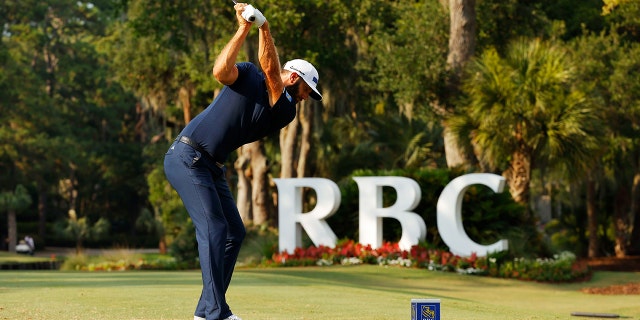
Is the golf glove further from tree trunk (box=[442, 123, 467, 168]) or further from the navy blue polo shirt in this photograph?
tree trunk (box=[442, 123, 467, 168])

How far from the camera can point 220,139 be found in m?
8.03

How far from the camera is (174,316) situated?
405 inches

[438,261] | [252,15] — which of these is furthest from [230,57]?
[438,261]

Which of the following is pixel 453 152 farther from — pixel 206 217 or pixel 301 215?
pixel 206 217

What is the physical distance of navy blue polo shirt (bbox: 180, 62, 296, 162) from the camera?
315 inches

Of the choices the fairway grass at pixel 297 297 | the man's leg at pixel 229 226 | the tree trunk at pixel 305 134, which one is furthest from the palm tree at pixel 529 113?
the man's leg at pixel 229 226

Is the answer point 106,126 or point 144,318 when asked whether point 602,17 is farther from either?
point 106,126

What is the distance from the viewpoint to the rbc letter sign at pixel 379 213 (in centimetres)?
2409

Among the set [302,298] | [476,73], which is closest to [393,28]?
[476,73]

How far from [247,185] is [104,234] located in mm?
26732

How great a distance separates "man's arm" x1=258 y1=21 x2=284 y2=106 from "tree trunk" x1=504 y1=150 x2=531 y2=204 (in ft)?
62.5

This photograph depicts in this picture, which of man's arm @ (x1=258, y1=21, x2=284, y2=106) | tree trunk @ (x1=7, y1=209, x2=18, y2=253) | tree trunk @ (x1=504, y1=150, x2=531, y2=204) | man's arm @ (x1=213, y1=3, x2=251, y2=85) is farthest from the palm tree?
tree trunk @ (x1=7, y1=209, x2=18, y2=253)

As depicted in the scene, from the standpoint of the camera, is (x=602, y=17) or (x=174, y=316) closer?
(x=174, y=316)

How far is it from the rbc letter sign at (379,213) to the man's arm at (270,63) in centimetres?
1586
